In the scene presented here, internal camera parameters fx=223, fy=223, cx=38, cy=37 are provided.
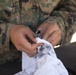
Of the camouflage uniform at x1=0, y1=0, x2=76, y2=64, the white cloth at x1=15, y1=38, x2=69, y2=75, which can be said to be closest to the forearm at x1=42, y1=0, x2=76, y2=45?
the camouflage uniform at x1=0, y1=0, x2=76, y2=64

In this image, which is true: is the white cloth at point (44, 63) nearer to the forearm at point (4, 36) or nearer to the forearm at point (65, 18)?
the forearm at point (4, 36)

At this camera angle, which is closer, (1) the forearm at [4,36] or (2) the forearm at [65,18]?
(1) the forearm at [4,36]

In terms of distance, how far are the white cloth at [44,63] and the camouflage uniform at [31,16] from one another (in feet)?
0.35

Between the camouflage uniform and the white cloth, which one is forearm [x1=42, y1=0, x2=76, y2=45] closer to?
the camouflage uniform

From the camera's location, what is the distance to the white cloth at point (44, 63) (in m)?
0.73

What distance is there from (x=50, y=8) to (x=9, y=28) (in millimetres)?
209

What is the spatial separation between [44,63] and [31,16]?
0.21 meters

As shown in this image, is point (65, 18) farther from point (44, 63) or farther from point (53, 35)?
point (44, 63)

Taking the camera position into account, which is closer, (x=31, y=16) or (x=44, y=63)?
(x=44, y=63)

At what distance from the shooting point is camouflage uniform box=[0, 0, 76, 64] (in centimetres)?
81

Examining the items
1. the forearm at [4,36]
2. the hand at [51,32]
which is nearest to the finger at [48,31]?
the hand at [51,32]

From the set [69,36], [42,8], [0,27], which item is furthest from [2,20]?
[69,36]

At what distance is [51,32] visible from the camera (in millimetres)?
817

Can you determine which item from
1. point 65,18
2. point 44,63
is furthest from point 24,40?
point 65,18
